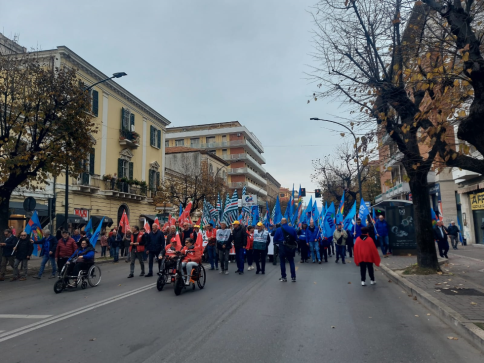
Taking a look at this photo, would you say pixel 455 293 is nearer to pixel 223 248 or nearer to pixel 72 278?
pixel 223 248

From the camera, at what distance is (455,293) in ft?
27.5

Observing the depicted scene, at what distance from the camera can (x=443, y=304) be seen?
7.27 m

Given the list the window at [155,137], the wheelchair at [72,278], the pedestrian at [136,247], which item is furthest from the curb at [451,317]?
the window at [155,137]

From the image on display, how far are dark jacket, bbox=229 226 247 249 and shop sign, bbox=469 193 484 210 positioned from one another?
56.1ft

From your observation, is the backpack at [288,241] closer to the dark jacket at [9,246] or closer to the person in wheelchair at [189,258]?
the person in wheelchair at [189,258]

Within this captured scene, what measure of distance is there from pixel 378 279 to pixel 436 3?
740cm

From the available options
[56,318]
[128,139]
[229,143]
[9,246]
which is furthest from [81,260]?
[229,143]

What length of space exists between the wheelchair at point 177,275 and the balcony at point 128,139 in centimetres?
2403

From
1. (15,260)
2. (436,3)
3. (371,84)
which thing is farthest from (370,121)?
(15,260)

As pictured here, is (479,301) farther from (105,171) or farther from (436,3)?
(105,171)

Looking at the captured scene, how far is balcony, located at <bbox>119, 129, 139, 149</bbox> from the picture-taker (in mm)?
32688

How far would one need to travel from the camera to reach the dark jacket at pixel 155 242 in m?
12.9

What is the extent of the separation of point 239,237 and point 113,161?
2116 centimetres

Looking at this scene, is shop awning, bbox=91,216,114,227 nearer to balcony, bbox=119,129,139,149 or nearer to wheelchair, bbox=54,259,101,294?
balcony, bbox=119,129,139,149
